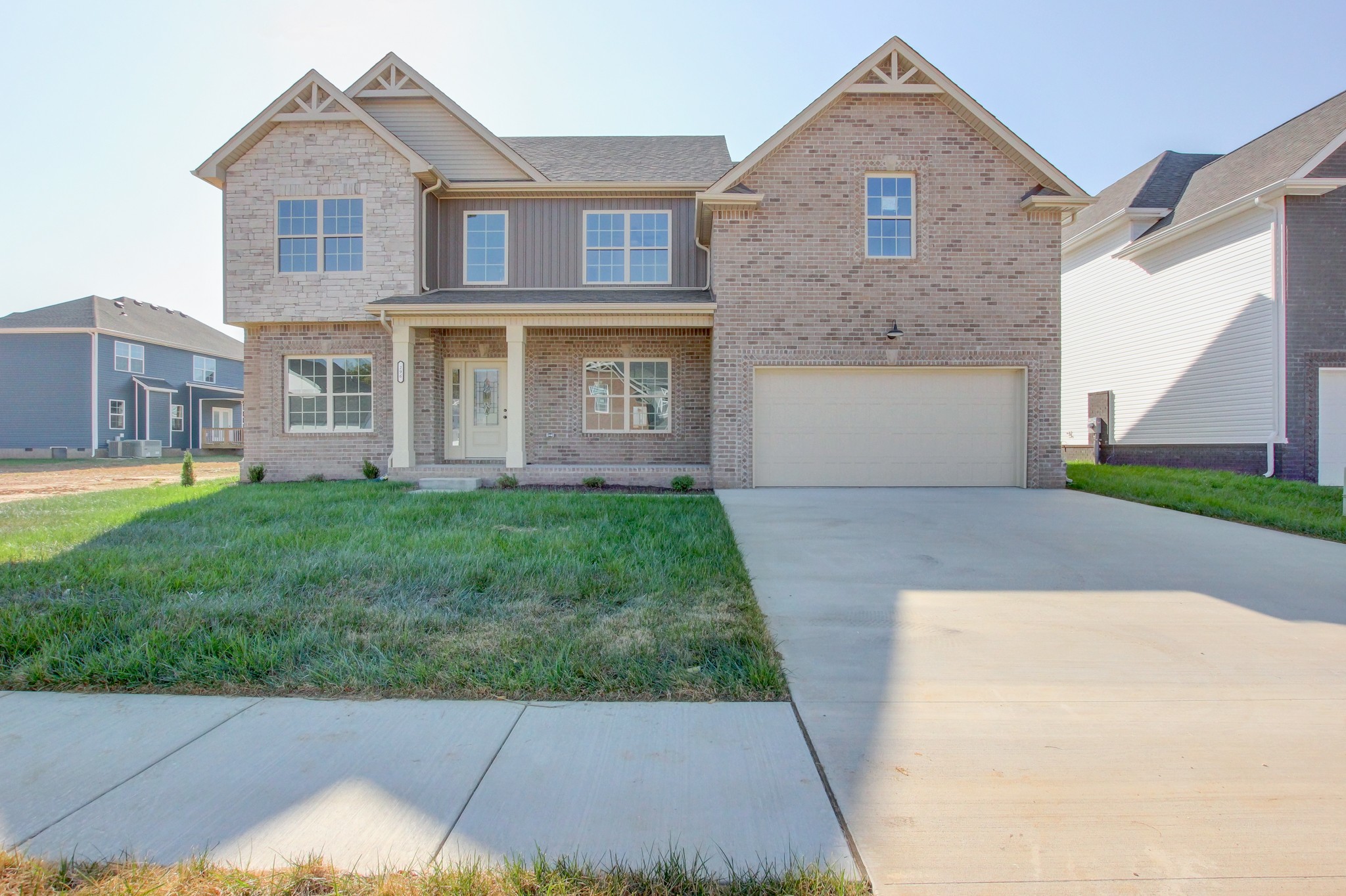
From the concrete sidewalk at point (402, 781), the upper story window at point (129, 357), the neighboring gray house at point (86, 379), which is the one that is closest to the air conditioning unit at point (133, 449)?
the neighboring gray house at point (86, 379)

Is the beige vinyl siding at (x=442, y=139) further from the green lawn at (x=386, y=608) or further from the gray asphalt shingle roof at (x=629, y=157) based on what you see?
the green lawn at (x=386, y=608)

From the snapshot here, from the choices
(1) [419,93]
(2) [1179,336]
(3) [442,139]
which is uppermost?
(1) [419,93]

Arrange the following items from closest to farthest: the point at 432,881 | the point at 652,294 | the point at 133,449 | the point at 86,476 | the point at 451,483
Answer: the point at 432,881 → the point at 451,483 → the point at 652,294 → the point at 86,476 → the point at 133,449

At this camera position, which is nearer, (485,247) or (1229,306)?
(1229,306)

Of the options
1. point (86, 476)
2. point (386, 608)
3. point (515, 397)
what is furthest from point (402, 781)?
point (86, 476)

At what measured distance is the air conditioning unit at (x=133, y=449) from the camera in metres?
28.4

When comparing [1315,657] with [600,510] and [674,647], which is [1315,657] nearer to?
[674,647]

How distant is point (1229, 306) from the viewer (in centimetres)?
1436

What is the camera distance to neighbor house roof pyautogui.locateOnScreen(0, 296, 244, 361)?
28297 mm

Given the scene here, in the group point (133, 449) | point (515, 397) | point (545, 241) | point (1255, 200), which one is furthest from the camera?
point (133, 449)

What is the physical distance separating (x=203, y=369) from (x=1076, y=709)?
135ft

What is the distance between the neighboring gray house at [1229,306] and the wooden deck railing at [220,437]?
113 feet

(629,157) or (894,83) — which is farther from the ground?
(629,157)

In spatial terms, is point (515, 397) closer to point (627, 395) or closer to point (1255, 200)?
point (627, 395)
